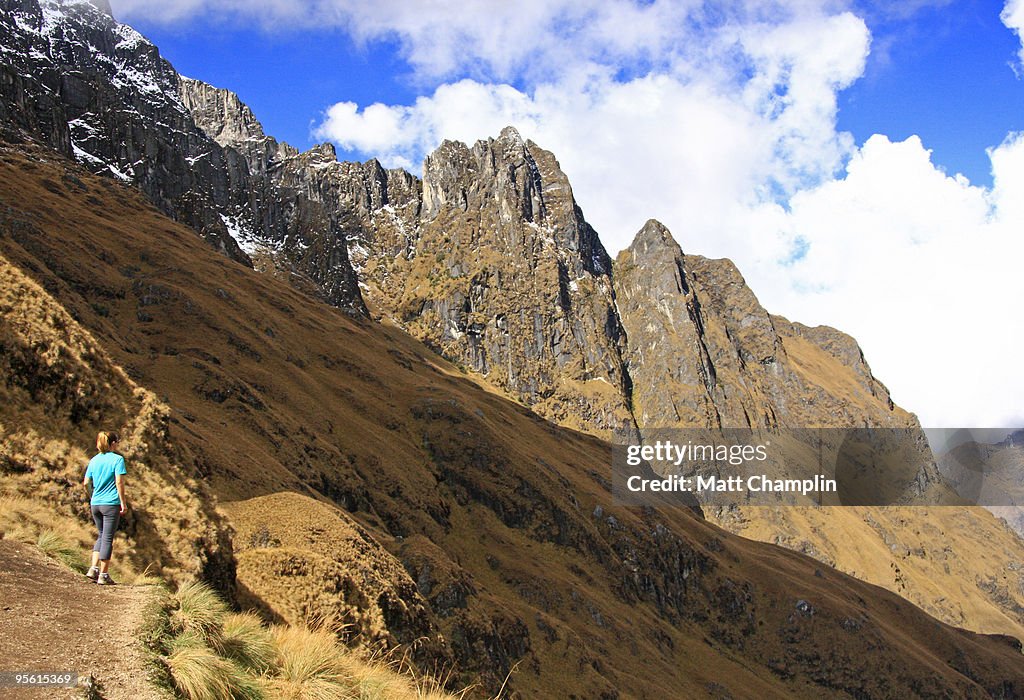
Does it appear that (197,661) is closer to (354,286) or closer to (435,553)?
(435,553)

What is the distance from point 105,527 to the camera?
12648 mm

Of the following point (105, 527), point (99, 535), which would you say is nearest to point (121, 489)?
point (105, 527)

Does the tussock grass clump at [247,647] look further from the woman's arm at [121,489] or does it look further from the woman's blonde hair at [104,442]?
the woman's blonde hair at [104,442]

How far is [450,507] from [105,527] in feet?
208

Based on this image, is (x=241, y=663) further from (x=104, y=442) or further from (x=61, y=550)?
(x=104, y=442)

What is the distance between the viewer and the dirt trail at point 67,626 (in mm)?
8023

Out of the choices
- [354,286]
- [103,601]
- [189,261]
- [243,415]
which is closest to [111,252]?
[189,261]

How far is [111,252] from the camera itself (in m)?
75.2

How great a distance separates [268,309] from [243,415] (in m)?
41.7

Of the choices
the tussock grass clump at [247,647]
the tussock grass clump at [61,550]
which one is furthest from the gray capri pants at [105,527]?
the tussock grass clump at [247,647]

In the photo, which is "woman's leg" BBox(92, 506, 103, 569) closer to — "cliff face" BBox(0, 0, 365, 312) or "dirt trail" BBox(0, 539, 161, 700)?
"dirt trail" BBox(0, 539, 161, 700)

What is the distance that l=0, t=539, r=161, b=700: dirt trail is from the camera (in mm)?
8023

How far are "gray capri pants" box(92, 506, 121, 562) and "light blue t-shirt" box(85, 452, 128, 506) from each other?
0.12 m

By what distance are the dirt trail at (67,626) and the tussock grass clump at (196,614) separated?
49cm
